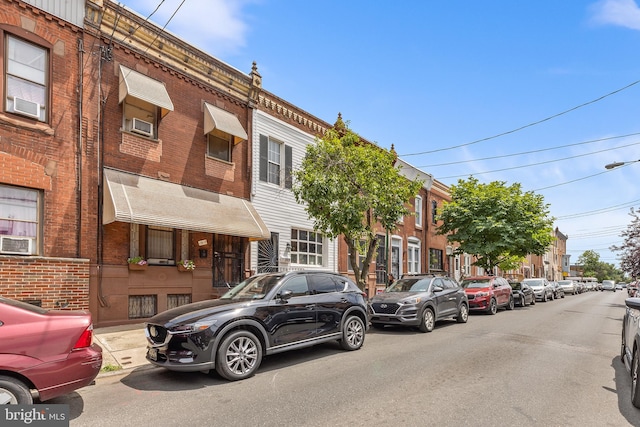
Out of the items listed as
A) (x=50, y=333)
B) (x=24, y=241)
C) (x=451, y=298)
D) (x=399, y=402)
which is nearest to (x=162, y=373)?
(x=50, y=333)

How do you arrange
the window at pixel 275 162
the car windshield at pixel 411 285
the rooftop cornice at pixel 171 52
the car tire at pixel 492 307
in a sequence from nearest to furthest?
the rooftop cornice at pixel 171 52 < the car windshield at pixel 411 285 < the window at pixel 275 162 < the car tire at pixel 492 307

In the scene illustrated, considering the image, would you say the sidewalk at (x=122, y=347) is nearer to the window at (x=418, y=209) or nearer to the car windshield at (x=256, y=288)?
the car windshield at (x=256, y=288)

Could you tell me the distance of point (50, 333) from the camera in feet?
15.3

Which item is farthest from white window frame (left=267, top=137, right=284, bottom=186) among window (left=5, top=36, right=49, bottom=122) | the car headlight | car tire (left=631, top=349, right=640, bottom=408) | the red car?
car tire (left=631, top=349, right=640, bottom=408)

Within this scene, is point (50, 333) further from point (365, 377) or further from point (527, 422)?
point (527, 422)

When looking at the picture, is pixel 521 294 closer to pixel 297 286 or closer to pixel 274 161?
pixel 274 161

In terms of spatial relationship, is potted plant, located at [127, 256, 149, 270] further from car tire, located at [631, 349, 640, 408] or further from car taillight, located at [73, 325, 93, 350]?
car tire, located at [631, 349, 640, 408]

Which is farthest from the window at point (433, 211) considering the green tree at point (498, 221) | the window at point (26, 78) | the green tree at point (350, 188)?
the window at point (26, 78)

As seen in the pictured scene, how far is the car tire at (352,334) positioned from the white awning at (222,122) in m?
7.47

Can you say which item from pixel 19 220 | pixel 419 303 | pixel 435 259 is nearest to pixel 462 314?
pixel 419 303

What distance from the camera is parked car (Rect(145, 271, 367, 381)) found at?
6.28 m

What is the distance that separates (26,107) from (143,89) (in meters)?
2.76

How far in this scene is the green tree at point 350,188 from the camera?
1260cm

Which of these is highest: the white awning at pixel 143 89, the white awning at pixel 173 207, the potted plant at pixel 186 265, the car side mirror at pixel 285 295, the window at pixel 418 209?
the white awning at pixel 143 89
